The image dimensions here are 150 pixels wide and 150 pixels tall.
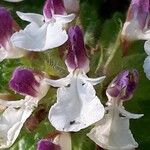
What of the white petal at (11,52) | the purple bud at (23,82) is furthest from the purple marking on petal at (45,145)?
the white petal at (11,52)

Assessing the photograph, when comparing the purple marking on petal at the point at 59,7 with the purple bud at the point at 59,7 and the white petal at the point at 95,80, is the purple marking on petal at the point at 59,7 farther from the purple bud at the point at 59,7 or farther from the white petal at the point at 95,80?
the white petal at the point at 95,80

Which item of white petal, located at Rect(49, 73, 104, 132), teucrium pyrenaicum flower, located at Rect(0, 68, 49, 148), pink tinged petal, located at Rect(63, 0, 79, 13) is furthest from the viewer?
pink tinged petal, located at Rect(63, 0, 79, 13)

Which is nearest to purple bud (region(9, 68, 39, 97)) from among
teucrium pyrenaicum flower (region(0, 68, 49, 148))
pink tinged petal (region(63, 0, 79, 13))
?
teucrium pyrenaicum flower (region(0, 68, 49, 148))

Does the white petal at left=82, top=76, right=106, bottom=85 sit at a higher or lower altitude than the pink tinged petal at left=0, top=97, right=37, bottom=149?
higher

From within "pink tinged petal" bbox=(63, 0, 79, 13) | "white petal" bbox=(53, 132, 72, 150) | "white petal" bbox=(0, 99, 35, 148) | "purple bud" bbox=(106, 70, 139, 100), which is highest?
"pink tinged petal" bbox=(63, 0, 79, 13)

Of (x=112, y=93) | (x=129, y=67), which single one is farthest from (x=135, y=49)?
(x=112, y=93)

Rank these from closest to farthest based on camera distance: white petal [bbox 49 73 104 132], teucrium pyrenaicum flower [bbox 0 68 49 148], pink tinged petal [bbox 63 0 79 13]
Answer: white petal [bbox 49 73 104 132] < teucrium pyrenaicum flower [bbox 0 68 49 148] < pink tinged petal [bbox 63 0 79 13]

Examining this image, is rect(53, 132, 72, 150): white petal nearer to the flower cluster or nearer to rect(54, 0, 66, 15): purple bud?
the flower cluster

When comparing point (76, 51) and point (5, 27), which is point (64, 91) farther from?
point (5, 27)
